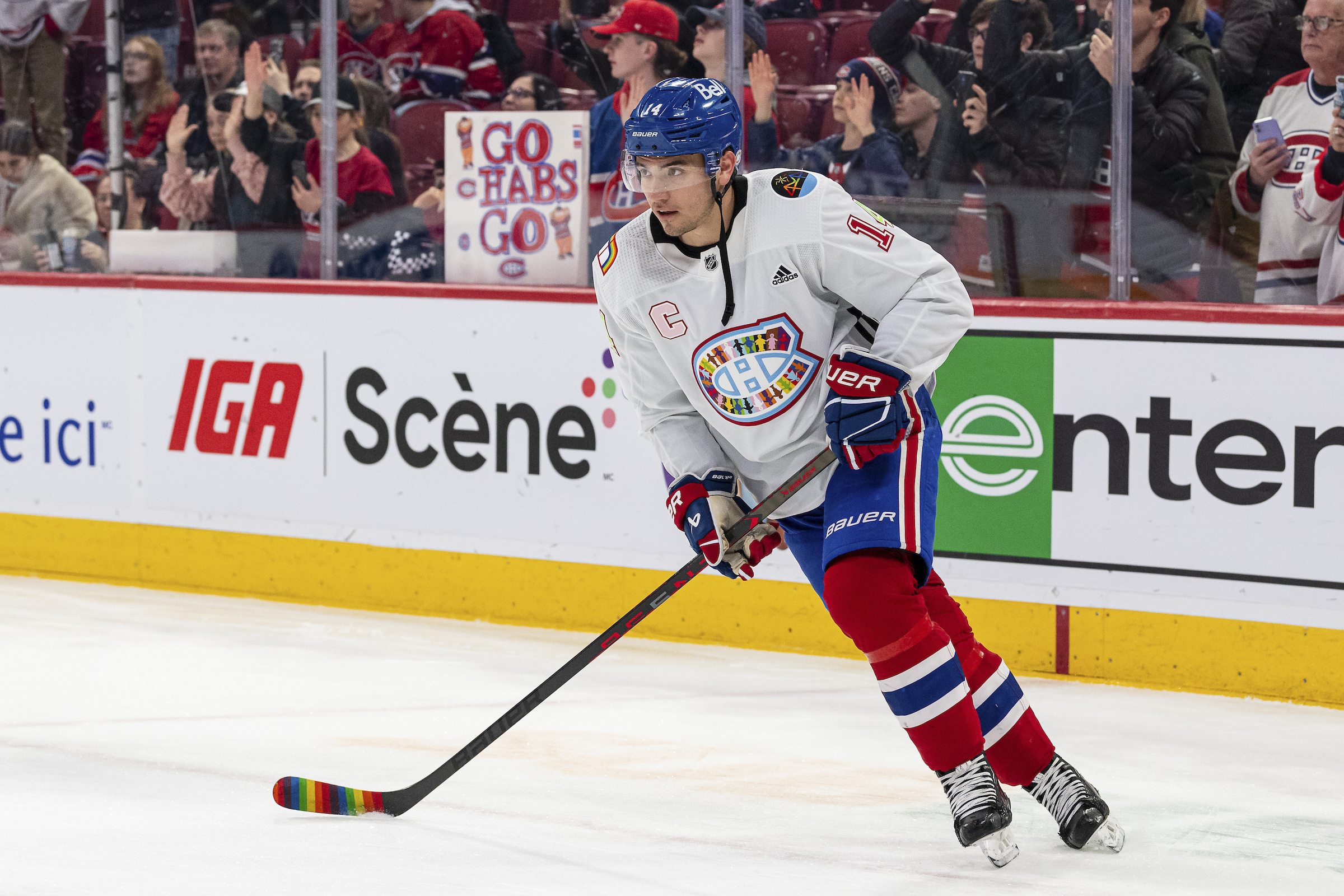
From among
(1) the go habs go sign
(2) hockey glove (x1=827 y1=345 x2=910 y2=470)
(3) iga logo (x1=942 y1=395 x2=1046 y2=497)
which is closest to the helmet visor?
(2) hockey glove (x1=827 y1=345 x2=910 y2=470)

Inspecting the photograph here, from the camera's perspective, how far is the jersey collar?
250 cm

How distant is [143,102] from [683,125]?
3.35 metres

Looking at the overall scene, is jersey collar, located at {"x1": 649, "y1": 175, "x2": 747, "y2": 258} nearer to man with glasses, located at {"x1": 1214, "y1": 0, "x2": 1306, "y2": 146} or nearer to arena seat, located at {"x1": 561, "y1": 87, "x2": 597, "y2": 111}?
man with glasses, located at {"x1": 1214, "y1": 0, "x2": 1306, "y2": 146}

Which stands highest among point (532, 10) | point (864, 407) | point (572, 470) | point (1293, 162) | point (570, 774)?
point (532, 10)

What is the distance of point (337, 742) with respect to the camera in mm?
3291

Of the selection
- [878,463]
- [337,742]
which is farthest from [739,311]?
[337,742]

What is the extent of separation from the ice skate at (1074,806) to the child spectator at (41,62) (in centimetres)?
407

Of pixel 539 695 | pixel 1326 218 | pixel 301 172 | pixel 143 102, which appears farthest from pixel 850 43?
pixel 143 102

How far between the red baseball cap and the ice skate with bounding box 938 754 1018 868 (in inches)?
97.4

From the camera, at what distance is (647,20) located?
439 cm

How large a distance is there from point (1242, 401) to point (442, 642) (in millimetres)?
2008

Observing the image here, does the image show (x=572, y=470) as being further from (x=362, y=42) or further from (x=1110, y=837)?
(x=1110, y=837)

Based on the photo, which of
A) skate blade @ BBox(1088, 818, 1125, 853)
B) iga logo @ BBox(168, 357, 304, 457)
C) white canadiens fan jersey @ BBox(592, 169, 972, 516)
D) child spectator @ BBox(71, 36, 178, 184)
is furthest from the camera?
child spectator @ BBox(71, 36, 178, 184)

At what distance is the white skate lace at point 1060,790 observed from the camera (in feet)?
8.34
